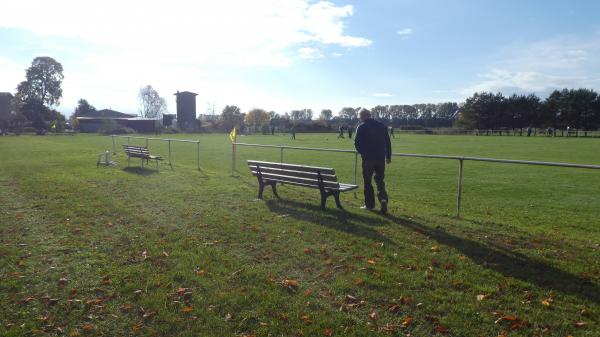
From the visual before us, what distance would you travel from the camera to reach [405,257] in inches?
215

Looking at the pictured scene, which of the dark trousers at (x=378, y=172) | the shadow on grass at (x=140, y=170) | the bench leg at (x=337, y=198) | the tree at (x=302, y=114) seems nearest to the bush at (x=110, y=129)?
the shadow on grass at (x=140, y=170)

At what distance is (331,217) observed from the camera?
7.64 metres

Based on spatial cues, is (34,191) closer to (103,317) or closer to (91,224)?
(91,224)

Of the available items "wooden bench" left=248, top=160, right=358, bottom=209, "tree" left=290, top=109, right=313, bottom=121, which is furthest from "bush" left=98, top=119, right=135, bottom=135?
"tree" left=290, top=109, right=313, bottom=121

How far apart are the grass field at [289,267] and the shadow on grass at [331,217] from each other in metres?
0.04

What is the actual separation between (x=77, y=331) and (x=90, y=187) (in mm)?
8393

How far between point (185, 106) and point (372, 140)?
9811cm

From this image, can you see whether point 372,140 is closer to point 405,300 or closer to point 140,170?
point 405,300

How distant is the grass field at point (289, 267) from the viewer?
3801 millimetres

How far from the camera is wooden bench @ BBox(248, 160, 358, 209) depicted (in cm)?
805

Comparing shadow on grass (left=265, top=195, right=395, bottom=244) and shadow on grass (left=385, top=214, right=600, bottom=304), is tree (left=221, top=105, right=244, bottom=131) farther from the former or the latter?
shadow on grass (left=385, top=214, right=600, bottom=304)

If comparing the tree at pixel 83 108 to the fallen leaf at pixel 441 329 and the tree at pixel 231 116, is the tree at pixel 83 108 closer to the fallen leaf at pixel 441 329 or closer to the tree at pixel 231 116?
the tree at pixel 231 116

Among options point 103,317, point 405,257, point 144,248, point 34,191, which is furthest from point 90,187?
point 405,257

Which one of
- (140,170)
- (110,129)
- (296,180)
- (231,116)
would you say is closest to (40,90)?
(110,129)
